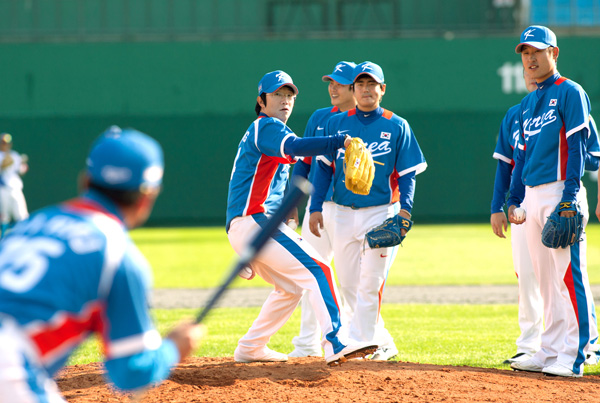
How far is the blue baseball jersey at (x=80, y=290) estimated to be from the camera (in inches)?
97.2

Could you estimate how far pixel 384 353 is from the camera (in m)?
6.66

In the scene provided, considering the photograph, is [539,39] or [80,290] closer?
[80,290]

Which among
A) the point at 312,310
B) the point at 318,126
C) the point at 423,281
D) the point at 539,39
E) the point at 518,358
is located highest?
the point at 539,39

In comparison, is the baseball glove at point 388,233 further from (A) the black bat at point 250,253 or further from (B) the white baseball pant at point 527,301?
(A) the black bat at point 250,253

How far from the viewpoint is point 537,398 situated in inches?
199

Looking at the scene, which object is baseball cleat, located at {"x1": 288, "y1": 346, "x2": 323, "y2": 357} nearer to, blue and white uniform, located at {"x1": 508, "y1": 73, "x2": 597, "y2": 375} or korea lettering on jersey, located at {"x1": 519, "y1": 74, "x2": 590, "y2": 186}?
blue and white uniform, located at {"x1": 508, "y1": 73, "x2": 597, "y2": 375}

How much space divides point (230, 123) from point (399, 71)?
5.49 metres

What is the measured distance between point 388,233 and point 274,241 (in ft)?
3.29

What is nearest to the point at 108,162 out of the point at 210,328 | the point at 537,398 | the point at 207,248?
the point at 537,398

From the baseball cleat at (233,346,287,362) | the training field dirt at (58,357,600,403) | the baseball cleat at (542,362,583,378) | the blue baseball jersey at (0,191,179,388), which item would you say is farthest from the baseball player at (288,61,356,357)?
the blue baseball jersey at (0,191,179,388)

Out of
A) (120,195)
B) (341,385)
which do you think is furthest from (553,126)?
(120,195)

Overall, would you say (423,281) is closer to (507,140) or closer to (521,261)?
(521,261)

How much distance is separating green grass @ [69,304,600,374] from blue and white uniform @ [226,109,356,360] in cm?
90

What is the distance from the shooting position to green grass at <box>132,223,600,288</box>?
12.6 metres
